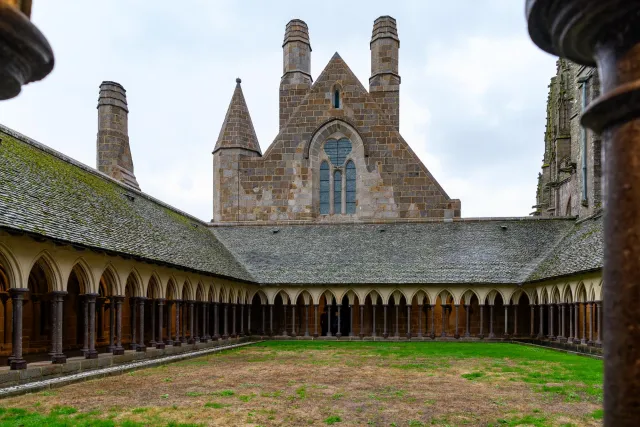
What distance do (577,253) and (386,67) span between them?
17824 mm

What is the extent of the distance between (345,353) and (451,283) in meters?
9.31

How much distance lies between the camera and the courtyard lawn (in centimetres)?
1020

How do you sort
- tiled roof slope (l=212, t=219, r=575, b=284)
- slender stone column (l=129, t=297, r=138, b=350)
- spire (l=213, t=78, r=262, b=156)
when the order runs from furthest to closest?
spire (l=213, t=78, r=262, b=156) → tiled roof slope (l=212, t=219, r=575, b=284) → slender stone column (l=129, t=297, r=138, b=350)

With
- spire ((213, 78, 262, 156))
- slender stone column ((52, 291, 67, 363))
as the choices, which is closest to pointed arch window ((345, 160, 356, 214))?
spire ((213, 78, 262, 156))

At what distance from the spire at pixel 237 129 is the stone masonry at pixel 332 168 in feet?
0.28

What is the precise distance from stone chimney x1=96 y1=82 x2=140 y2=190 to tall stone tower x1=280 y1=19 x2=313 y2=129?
9.02m

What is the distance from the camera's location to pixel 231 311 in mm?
32125

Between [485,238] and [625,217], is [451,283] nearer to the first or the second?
[485,238]

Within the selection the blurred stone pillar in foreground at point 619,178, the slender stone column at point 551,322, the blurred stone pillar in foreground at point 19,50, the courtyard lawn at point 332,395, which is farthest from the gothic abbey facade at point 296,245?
the blurred stone pillar in foreground at point 619,178

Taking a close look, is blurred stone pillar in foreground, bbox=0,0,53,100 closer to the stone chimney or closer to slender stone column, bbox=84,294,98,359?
slender stone column, bbox=84,294,98,359

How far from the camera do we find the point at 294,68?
4112 cm

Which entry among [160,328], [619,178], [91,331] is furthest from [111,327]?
[619,178]

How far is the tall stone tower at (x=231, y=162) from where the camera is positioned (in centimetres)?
3862

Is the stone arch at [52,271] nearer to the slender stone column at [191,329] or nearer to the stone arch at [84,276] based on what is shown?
the stone arch at [84,276]
